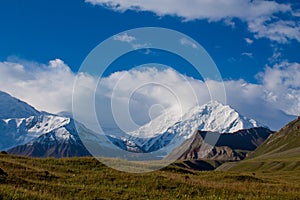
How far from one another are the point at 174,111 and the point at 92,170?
1175 cm

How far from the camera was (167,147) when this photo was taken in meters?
45.1

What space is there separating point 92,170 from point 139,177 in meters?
7.44

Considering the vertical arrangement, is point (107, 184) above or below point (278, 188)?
below

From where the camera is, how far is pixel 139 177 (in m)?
41.7

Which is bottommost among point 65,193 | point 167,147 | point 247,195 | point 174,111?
point 65,193

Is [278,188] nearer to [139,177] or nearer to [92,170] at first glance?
[139,177]

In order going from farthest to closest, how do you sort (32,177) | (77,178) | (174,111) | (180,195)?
(174,111) → (77,178) → (32,177) → (180,195)

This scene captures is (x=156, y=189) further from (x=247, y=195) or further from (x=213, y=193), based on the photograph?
(x=247, y=195)

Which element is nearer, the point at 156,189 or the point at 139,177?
the point at 156,189

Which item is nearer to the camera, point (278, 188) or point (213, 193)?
point (213, 193)

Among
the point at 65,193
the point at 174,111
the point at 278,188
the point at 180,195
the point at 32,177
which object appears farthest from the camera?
the point at 174,111

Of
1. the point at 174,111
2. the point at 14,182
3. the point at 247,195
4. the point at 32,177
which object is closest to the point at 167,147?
the point at 174,111

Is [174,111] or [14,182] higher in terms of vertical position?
[174,111]

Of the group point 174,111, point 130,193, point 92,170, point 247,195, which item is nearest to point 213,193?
point 247,195
